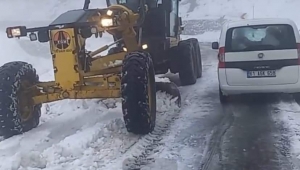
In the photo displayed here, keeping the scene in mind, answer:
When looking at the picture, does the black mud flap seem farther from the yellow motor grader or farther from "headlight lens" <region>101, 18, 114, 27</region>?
"headlight lens" <region>101, 18, 114, 27</region>

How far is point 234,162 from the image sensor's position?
6.93 metres

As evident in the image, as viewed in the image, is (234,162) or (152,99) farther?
(152,99)

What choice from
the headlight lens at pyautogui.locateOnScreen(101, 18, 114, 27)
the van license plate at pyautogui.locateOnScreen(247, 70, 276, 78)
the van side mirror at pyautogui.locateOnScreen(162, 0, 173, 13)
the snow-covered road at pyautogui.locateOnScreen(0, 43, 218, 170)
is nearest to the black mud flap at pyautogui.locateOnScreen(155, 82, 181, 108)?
Answer: the snow-covered road at pyautogui.locateOnScreen(0, 43, 218, 170)

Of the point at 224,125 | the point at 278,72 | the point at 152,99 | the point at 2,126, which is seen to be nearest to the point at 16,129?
the point at 2,126

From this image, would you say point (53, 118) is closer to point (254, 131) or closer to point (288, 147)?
point (254, 131)

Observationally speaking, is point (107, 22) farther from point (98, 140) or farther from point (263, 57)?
point (263, 57)

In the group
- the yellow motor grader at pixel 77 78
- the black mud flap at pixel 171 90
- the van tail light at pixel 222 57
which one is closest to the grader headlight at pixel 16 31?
the yellow motor grader at pixel 77 78

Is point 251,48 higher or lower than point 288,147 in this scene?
higher

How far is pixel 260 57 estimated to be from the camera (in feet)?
33.7

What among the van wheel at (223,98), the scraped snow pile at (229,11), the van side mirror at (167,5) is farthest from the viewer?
the scraped snow pile at (229,11)

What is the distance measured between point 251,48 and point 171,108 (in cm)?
190

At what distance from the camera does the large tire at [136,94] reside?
25.7 ft

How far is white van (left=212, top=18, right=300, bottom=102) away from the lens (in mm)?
10219

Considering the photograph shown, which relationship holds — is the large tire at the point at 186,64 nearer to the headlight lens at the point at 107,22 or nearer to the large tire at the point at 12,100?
the headlight lens at the point at 107,22
